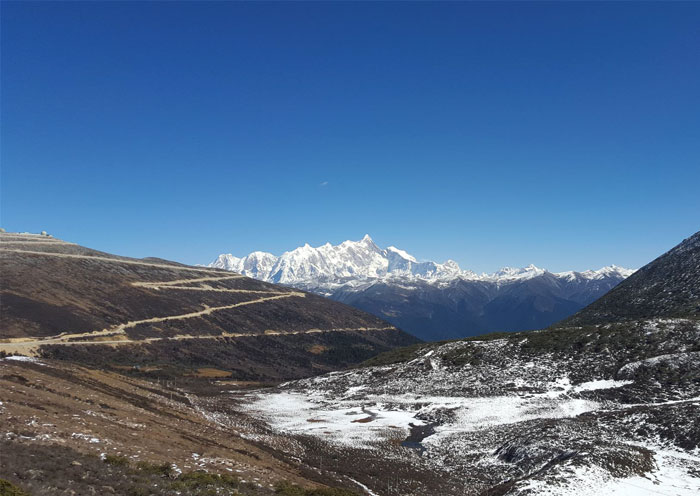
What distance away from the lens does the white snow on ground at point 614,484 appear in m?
28.7

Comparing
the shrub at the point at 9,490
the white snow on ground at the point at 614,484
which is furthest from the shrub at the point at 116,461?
the white snow on ground at the point at 614,484

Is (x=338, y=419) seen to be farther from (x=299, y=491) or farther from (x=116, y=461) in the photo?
(x=116, y=461)

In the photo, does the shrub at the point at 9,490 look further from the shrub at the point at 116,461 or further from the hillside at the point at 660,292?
the hillside at the point at 660,292

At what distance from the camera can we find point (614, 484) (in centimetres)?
2983

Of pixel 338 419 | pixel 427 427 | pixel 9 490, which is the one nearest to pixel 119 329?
pixel 338 419

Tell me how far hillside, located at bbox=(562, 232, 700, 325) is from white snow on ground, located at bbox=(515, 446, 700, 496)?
2850 inches

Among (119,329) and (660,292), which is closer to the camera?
(660,292)

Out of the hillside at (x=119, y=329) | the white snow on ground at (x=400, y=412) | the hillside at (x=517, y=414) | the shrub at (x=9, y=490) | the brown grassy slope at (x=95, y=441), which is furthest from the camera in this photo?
the hillside at (x=119, y=329)

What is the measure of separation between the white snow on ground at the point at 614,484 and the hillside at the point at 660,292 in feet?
237

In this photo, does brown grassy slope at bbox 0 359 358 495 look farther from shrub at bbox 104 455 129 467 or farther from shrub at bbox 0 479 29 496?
shrub at bbox 0 479 29 496

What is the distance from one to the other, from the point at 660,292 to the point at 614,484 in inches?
4033

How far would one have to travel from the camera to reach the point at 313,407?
70.1 meters

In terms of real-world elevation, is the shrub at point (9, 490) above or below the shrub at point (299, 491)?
above

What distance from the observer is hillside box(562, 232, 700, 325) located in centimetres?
10044
